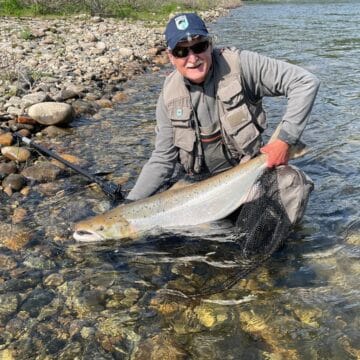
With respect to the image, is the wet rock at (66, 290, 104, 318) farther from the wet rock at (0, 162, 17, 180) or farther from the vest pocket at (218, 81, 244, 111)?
the wet rock at (0, 162, 17, 180)

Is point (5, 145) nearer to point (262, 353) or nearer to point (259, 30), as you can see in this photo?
point (262, 353)

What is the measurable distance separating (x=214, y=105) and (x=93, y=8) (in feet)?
82.3

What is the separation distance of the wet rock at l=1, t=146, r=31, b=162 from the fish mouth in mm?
2679

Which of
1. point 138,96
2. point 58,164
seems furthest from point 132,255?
point 138,96

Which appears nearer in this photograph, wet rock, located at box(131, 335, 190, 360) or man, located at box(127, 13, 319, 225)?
wet rock, located at box(131, 335, 190, 360)

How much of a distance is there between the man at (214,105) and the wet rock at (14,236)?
3.94 ft

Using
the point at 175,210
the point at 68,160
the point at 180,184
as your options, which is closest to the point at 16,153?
the point at 68,160

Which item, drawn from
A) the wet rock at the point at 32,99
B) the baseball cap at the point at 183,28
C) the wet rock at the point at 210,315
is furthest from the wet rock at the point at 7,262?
the wet rock at the point at 32,99

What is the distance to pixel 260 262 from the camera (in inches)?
165

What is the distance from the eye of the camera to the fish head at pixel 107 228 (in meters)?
4.55

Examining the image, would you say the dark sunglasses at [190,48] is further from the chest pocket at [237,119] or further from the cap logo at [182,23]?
the chest pocket at [237,119]

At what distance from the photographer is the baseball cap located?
13.4 feet

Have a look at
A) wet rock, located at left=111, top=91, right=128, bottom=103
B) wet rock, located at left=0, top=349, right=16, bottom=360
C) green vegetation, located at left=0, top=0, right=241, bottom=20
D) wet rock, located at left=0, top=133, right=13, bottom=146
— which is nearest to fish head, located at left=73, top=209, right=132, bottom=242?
wet rock, located at left=0, top=349, right=16, bottom=360

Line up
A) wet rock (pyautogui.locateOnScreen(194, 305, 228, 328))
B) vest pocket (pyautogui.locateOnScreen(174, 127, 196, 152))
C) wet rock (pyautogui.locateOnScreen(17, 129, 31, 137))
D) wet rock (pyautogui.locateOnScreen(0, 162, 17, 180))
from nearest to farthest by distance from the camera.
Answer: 1. wet rock (pyautogui.locateOnScreen(194, 305, 228, 328))
2. vest pocket (pyautogui.locateOnScreen(174, 127, 196, 152))
3. wet rock (pyautogui.locateOnScreen(0, 162, 17, 180))
4. wet rock (pyautogui.locateOnScreen(17, 129, 31, 137))
